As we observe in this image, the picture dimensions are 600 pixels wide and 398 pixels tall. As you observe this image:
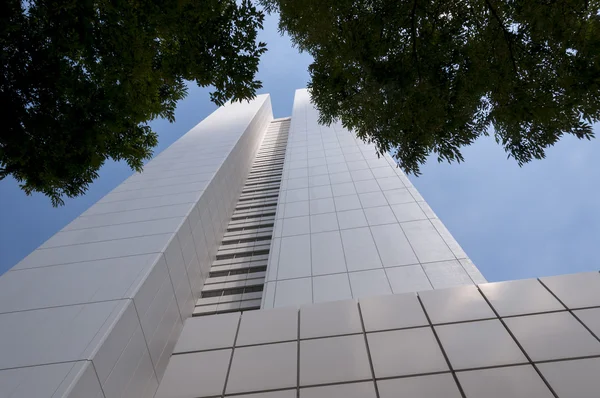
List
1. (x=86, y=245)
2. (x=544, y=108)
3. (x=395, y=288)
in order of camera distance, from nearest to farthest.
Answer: (x=544, y=108)
(x=395, y=288)
(x=86, y=245)

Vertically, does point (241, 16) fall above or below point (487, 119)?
above

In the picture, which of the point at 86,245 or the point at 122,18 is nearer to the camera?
the point at 122,18

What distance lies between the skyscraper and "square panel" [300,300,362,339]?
0.8 inches

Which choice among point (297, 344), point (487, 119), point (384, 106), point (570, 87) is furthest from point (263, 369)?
point (570, 87)

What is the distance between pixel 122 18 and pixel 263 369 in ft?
15.0

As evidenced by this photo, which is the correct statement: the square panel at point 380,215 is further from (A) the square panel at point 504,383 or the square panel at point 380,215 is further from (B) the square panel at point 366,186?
(A) the square panel at point 504,383

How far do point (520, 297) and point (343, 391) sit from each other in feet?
8.76

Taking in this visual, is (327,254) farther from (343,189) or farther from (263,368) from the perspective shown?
(263,368)

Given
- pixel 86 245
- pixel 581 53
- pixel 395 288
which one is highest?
pixel 581 53

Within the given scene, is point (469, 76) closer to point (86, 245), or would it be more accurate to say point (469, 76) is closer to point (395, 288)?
point (395, 288)

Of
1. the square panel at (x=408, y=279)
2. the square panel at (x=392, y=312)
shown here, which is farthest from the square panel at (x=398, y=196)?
the square panel at (x=392, y=312)

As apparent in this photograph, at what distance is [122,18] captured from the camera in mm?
4457

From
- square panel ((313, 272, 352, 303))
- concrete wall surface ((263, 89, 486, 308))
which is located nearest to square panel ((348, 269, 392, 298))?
concrete wall surface ((263, 89, 486, 308))

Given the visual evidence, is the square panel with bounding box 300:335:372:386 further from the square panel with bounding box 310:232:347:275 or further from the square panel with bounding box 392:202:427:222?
the square panel with bounding box 392:202:427:222
